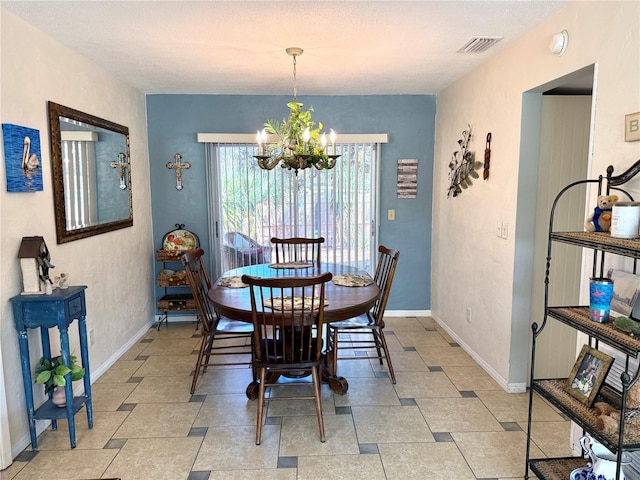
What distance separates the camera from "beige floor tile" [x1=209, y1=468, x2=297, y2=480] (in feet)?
7.16

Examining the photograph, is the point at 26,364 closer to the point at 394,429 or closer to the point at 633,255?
the point at 394,429

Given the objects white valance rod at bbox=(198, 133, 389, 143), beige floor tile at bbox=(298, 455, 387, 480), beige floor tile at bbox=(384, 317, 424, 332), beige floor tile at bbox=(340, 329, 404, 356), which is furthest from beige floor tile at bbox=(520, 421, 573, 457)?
white valance rod at bbox=(198, 133, 389, 143)

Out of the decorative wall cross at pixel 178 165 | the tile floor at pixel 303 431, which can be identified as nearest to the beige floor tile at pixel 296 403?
the tile floor at pixel 303 431

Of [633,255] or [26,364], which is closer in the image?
[633,255]

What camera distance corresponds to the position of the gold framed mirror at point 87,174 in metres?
2.81

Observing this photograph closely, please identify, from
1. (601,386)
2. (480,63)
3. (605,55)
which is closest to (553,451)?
(601,386)

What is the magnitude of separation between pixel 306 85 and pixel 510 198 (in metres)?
2.20

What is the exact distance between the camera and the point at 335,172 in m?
4.72

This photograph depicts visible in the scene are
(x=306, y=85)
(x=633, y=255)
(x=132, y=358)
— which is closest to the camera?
(x=633, y=255)

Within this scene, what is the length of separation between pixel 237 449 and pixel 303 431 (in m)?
0.40

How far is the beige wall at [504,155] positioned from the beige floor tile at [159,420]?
87.0 inches

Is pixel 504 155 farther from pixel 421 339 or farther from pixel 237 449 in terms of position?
pixel 237 449

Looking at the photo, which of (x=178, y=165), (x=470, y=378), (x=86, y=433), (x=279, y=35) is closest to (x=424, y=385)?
(x=470, y=378)

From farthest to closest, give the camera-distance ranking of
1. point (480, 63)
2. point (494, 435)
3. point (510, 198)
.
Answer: point (480, 63) → point (510, 198) → point (494, 435)
